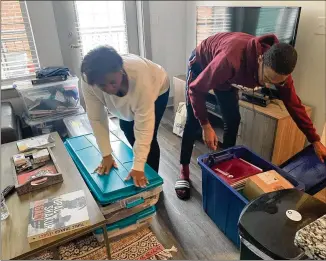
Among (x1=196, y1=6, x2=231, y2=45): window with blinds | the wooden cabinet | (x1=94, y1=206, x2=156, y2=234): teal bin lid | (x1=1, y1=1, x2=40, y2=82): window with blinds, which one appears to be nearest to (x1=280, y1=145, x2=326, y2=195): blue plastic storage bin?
the wooden cabinet

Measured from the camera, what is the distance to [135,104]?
46.4 inches

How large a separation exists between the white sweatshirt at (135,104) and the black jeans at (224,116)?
1.01 feet

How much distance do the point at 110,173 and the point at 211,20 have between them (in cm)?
190

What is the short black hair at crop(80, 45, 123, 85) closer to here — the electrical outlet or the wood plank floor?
the wood plank floor

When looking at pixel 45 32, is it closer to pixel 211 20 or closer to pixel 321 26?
pixel 211 20

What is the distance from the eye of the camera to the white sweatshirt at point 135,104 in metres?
1.16

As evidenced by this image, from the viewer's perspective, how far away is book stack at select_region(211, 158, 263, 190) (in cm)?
129

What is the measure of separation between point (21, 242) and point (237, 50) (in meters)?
1.19

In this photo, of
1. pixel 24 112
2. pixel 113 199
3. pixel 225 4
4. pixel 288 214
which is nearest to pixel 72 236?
pixel 113 199

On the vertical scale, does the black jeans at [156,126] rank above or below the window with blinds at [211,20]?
below

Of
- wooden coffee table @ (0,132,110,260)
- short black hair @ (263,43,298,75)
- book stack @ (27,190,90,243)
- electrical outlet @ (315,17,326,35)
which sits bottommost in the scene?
wooden coffee table @ (0,132,110,260)

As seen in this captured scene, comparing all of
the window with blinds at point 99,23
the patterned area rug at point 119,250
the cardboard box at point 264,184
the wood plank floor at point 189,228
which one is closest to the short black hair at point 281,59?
the cardboard box at point 264,184

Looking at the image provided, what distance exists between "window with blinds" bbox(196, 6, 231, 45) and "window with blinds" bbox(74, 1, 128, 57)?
0.88 meters

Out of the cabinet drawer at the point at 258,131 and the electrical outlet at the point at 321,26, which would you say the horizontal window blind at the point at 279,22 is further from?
the cabinet drawer at the point at 258,131
